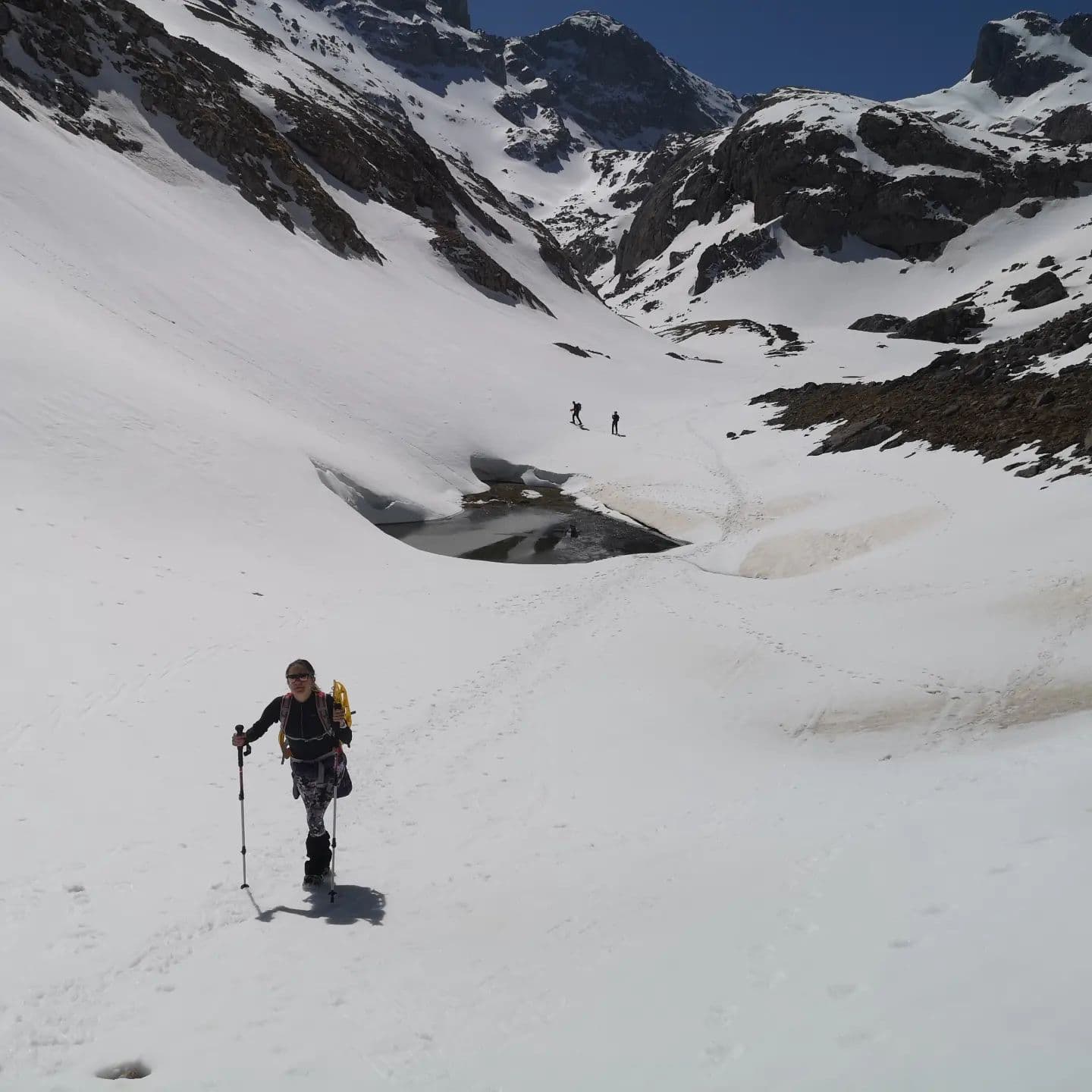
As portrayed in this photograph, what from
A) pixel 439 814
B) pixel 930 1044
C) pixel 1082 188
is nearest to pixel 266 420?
pixel 439 814

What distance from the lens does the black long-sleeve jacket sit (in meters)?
7.47

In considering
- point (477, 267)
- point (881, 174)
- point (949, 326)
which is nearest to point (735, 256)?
point (881, 174)

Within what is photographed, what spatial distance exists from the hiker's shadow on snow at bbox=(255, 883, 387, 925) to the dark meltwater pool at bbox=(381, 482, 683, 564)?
18.6 meters

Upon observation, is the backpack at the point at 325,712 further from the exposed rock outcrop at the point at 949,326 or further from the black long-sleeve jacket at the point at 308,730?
the exposed rock outcrop at the point at 949,326

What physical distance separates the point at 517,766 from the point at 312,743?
443cm

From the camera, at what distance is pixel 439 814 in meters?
9.72

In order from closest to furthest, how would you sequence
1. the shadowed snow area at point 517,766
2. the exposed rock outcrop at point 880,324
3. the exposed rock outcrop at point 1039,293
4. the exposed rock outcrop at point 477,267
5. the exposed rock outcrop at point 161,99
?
the shadowed snow area at point 517,766
the exposed rock outcrop at point 161,99
the exposed rock outcrop at point 477,267
the exposed rock outcrop at point 1039,293
the exposed rock outcrop at point 880,324

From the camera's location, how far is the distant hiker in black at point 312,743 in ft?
24.5

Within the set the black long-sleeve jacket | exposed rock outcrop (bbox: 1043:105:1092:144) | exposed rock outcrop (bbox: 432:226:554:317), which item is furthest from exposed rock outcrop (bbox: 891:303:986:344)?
exposed rock outcrop (bbox: 1043:105:1092:144)

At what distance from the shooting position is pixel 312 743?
24.7 ft

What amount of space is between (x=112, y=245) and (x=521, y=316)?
39.1 meters

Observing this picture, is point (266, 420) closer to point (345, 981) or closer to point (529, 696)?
point (529, 696)

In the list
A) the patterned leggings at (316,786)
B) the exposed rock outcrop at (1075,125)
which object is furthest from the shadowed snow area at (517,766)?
the exposed rock outcrop at (1075,125)

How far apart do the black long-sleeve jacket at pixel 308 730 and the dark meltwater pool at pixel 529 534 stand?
18.6 meters
